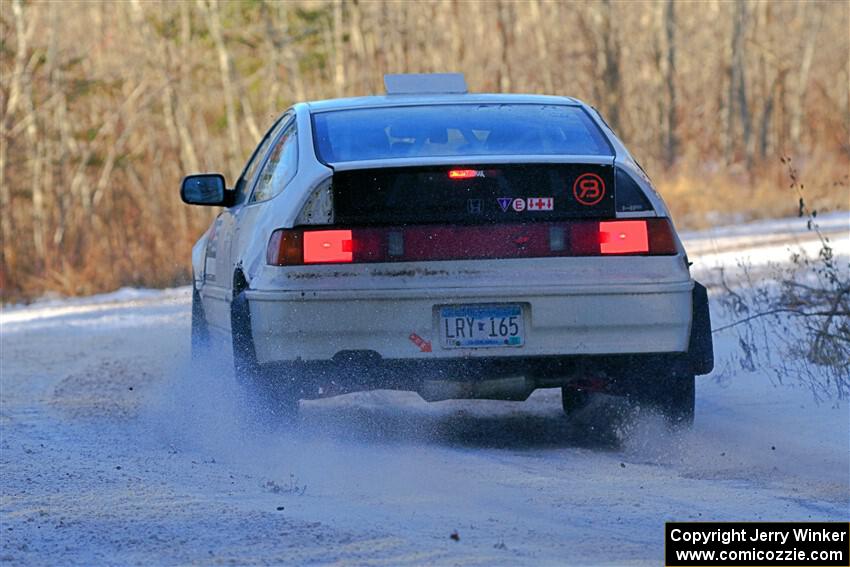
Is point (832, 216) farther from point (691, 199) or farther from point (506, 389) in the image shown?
point (506, 389)

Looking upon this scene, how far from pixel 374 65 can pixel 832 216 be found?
612 inches

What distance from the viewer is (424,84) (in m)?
7.82

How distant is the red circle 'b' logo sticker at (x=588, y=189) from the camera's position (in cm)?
628

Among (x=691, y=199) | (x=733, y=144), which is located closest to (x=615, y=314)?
(x=691, y=199)

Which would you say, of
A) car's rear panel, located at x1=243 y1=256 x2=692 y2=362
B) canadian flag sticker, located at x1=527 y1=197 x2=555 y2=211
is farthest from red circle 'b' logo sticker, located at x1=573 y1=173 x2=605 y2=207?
car's rear panel, located at x1=243 y1=256 x2=692 y2=362

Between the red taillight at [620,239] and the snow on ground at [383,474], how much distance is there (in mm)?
899

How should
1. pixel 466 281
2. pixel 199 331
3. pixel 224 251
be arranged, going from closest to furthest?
pixel 466 281 < pixel 224 251 < pixel 199 331

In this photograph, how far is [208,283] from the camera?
826cm

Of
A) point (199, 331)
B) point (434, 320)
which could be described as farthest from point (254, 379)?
point (199, 331)

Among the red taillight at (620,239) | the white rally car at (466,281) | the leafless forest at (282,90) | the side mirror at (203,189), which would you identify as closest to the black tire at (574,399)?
the white rally car at (466,281)

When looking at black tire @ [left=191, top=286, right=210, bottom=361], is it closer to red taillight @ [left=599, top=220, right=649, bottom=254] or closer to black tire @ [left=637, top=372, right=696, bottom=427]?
black tire @ [left=637, top=372, right=696, bottom=427]

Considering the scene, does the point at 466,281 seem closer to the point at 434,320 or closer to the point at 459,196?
the point at 434,320

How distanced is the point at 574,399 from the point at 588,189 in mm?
1803

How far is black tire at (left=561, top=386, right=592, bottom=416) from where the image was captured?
301 inches
